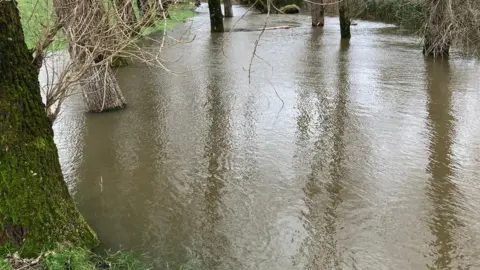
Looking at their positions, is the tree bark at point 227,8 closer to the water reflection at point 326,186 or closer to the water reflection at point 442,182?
the water reflection at point 442,182

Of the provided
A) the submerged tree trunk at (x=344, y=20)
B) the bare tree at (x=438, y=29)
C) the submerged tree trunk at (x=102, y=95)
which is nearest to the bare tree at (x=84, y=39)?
the submerged tree trunk at (x=102, y=95)

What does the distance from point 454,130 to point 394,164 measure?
1.75 m

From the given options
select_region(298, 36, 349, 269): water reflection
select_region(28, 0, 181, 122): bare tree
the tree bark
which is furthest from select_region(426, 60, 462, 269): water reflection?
the tree bark

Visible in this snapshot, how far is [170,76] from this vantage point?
11.0 meters

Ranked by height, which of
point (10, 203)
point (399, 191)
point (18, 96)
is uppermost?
point (18, 96)

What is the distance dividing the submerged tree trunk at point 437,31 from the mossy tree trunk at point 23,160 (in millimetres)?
10537

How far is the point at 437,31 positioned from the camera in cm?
1256

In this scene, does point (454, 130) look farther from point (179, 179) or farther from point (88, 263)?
point (88, 263)

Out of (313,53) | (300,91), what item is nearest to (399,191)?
(300,91)

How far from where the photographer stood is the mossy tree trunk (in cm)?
369

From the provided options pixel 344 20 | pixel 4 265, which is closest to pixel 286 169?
pixel 4 265

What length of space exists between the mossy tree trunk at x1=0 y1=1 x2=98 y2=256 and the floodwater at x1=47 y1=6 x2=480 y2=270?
0.69 m

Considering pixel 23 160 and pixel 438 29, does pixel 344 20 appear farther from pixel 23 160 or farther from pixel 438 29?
pixel 23 160

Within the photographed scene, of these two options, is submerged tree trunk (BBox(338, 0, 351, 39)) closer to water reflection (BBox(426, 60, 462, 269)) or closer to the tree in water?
water reflection (BBox(426, 60, 462, 269))
